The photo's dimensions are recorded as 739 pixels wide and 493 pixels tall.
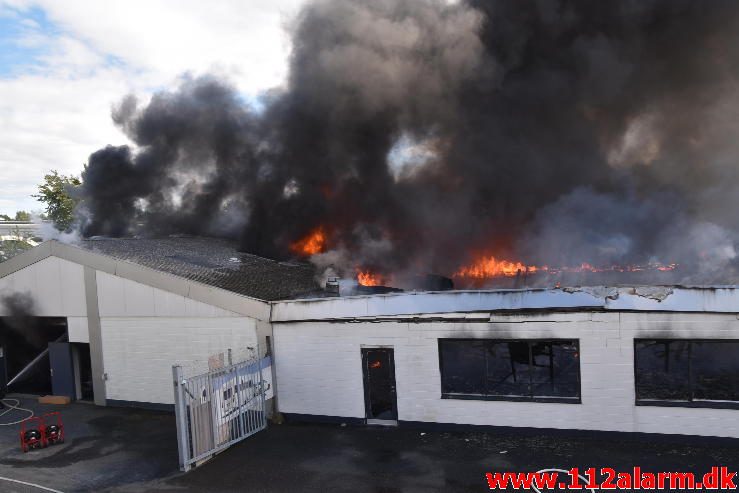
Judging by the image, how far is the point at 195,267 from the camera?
53.5 ft

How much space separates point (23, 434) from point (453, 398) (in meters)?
9.44

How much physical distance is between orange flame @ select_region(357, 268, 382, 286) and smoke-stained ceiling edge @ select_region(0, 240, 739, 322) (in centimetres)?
899

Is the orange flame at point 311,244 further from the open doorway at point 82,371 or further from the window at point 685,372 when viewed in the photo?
the window at point 685,372

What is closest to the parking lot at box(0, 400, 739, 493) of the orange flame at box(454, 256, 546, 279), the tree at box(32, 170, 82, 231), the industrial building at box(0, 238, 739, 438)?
the industrial building at box(0, 238, 739, 438)

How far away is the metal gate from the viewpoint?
32.1 feet

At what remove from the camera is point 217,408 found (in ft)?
34.2

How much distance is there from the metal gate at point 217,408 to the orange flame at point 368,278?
9745mm

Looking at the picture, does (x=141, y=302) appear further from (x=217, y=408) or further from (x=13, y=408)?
(x=13, y=408)

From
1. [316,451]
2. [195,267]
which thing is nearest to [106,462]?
[316,451]

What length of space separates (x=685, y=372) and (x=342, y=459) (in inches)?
265

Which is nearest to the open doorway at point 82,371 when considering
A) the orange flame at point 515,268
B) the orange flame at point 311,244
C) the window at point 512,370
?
the orange flame at point 311,244

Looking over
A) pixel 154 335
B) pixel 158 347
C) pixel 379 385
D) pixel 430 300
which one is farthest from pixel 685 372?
pixel 154 335

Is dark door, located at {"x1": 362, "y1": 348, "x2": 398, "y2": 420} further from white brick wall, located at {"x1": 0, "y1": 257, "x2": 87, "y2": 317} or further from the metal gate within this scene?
white brick wall, located at {"x1": 0, "y1": 257, "x2": 87, "y2": 317}

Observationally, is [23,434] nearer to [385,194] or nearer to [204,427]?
[204,427]
